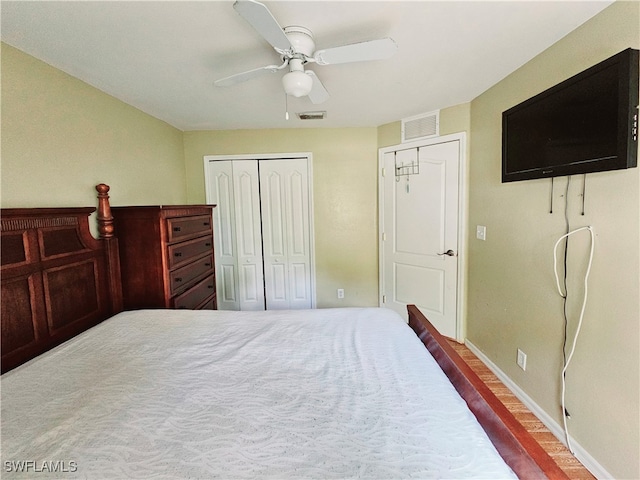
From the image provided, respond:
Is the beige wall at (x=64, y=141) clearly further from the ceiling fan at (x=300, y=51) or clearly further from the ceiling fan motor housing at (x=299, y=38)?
the ceiling fan motor housing at (x=299, y=38)

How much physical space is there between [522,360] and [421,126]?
7.40 ft

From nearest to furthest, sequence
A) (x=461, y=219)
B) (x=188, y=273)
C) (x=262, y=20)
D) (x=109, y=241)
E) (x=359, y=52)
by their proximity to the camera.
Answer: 1. (x=262, y=20)
2. (x=359, y=52)
3. (x=109, y=241)
4. (x=188, y=273)
5. (x=461, y=219)

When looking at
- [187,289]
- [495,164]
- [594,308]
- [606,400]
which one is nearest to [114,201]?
[187,289]

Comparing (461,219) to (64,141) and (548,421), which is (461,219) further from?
(64,141)

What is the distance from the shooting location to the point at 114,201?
225 cm

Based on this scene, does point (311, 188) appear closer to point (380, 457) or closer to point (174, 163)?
point (174, 163)

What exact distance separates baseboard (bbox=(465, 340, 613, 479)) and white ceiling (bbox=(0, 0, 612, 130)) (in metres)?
2.27

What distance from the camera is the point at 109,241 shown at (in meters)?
1.96

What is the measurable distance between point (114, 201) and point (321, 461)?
2.40 m

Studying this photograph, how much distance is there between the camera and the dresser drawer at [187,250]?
2.15 m

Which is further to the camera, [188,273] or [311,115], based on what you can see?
[311,115]

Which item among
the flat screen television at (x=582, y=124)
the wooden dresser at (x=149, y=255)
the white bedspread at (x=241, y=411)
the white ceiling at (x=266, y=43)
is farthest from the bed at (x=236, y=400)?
the flat screen television at (x=582, y=124)

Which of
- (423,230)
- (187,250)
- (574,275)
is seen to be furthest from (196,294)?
(574,275)

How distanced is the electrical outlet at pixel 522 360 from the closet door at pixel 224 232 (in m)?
2.91
